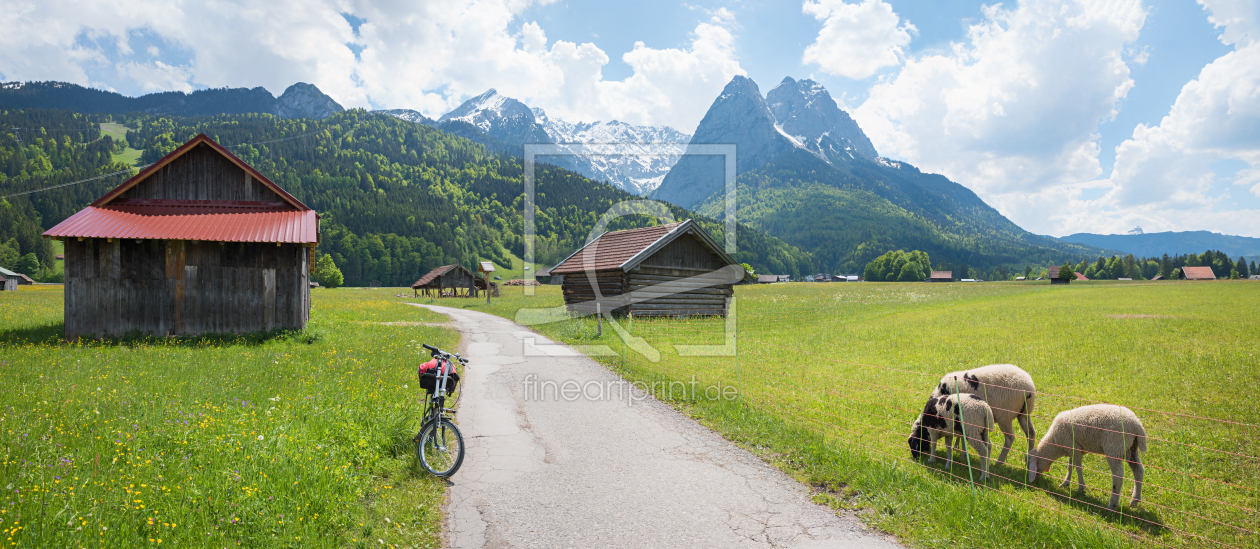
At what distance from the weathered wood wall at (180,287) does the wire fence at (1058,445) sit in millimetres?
13171

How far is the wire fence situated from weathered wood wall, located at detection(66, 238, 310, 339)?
13171 mm

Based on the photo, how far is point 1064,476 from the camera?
21.5ft

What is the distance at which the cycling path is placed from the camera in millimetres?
5055

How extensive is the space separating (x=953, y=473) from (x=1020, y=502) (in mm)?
1008

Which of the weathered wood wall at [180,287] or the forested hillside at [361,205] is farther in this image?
the forested hillside at [361,205]

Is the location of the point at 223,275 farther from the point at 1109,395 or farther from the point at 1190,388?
the point at 1190,388

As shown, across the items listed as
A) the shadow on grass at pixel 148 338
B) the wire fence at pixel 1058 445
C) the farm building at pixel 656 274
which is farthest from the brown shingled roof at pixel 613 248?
the shadow on grass at pixel 148 338

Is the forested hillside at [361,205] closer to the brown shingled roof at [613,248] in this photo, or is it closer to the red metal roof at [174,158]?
the brown shingled roof at [613,248]

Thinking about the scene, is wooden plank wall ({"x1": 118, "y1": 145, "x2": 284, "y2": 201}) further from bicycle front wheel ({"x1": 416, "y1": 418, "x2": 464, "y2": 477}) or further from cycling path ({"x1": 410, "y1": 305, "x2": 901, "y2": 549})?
bicycle front wheel ({"x1": 416, "y1": 418, "x2": 464, "y2": 477})

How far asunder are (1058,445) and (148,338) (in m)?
23.5

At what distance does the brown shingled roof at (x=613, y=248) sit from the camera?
27984 millimetres

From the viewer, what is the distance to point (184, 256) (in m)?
17.9

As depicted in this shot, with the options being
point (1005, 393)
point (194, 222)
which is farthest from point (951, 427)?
point (194, 222)

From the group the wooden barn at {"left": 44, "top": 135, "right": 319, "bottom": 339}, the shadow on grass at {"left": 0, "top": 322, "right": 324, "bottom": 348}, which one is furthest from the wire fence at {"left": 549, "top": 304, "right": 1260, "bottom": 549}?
the wooden barn at {"left": 44, "top": 135, "right": 319, "bottom": 339}
